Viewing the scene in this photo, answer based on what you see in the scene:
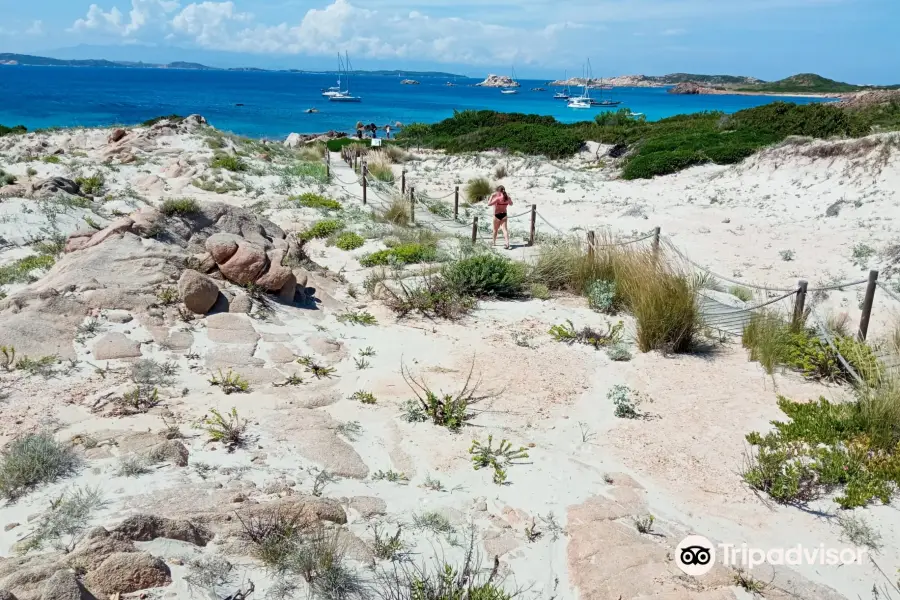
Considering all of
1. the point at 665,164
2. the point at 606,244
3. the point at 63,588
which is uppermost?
the point at 665,164

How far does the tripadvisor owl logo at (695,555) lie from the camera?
364cm

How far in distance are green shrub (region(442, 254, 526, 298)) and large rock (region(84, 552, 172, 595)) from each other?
20.1 feet

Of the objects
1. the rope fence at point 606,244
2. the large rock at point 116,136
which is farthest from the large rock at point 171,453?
the large rock at point 116,136

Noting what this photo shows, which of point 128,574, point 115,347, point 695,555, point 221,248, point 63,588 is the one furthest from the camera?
point 221,248

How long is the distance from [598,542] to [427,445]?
1673 millimetres

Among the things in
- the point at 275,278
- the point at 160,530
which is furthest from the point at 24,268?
the point at 160,530

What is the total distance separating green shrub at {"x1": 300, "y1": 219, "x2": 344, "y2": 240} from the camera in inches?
485

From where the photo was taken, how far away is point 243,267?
308 inches

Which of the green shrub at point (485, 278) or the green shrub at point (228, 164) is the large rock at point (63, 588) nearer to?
the green shrub at point (485, 278)

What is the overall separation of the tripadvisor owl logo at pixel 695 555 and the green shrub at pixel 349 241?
8.57 m

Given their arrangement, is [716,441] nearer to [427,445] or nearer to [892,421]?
[892,421]

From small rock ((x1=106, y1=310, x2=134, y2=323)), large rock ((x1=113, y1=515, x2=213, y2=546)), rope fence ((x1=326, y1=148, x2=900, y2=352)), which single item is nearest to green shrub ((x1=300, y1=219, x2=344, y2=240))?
rope fence ((x1=326, y1=148, x2=900, y2=352))

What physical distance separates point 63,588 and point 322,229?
33.5 ft

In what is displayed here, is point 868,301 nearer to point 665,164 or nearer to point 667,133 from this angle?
point 665,164
